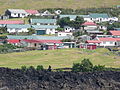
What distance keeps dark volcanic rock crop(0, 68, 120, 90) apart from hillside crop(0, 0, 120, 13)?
49.9 m

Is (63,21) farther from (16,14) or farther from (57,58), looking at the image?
(57,58)

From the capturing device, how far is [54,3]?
348ft

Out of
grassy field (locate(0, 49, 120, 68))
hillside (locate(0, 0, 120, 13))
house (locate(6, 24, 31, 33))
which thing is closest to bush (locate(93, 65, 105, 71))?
grassy field (locate(0, 49, 120, 68))

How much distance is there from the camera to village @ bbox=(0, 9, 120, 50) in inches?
2913

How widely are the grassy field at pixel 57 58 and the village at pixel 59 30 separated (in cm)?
380

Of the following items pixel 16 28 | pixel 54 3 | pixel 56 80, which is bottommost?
pixel 54 3

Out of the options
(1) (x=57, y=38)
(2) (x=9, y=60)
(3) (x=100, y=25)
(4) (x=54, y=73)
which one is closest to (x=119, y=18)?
(3) (x=100, y=25)

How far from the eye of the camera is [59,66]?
60.6 m

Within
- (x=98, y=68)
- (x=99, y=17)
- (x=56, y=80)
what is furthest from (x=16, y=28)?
(x=56, y=80)

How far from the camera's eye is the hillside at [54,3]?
103500 millimetres

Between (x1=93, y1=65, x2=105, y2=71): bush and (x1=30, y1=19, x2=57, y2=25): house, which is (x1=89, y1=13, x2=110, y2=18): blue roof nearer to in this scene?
(x1=30, y1=19, x2=57, y2=25): house

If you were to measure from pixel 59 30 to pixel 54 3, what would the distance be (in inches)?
937

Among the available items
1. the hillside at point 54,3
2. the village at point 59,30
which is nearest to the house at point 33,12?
the village at point 59,30

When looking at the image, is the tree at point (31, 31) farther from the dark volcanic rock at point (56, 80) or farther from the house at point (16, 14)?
the dark volcanic rock at point (56, 80)
